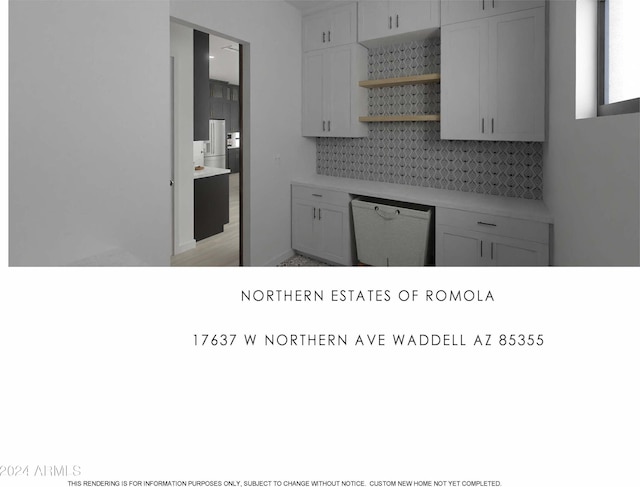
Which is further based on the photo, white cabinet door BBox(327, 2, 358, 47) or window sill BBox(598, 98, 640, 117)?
white cabinet door BBox(327, 2, 358, 47)

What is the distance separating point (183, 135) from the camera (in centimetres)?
434

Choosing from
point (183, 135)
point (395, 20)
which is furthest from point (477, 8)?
point (183, 135)

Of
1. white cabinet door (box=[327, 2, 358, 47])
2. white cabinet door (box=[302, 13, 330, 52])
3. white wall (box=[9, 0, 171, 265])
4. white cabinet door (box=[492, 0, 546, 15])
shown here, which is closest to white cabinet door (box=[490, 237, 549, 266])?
white cabinet door (box=[492, 0, 546, 15])

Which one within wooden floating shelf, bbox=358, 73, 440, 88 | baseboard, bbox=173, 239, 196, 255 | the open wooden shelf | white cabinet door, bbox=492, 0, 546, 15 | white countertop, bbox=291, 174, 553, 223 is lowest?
baseboard, bbox=173, 239, 196, 255

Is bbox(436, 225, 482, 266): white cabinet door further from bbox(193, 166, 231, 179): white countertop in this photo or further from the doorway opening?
bbox(193, 166, 231, 179): white countertop

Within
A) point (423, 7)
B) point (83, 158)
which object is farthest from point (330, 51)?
point (83, 158)

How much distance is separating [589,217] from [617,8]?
0.78 m

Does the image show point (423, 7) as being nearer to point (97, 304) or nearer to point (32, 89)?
point (32, 89)

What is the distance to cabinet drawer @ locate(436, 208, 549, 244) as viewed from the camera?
8.52ft

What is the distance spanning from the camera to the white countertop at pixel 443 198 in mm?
2728

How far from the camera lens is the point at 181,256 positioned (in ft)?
13.9

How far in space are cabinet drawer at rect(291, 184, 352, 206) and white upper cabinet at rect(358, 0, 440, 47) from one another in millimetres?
1306

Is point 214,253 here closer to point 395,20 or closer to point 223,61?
point 395,20

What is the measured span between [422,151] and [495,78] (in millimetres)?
895
